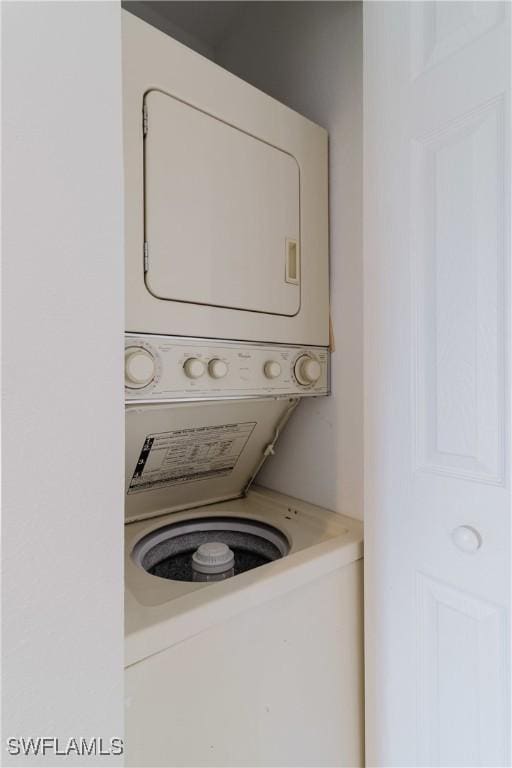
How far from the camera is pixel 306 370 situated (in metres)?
1.45

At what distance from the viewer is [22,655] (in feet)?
1.65

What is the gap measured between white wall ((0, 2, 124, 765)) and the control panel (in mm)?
471

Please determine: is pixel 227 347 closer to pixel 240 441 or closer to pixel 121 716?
pixel 240 441

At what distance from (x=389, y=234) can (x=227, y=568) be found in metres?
1.12

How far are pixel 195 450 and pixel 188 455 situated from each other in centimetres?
3

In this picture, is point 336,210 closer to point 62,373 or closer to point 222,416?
point 222,416

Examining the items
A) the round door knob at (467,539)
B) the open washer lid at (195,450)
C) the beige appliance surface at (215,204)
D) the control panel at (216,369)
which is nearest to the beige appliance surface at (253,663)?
the open washer lid at (195,450)

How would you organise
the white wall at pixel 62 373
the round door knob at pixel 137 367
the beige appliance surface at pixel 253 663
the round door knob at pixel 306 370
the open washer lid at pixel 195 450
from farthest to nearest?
the round door knob at pixel 306 370 < the open washer lid at pixel 195 450 < the round door knob at pixel 137 367 < the beige appliance surface at pixel 253 663 < the white wall at pixel 62 373

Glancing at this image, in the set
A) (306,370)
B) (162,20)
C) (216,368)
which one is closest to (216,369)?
(216,368)

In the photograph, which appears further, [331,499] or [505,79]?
[331,499]

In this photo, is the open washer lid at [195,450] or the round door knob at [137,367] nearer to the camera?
the round door knob at [137,367]

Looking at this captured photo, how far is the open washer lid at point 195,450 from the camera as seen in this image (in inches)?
52.4

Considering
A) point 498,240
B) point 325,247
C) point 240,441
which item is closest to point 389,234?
point 498,240
